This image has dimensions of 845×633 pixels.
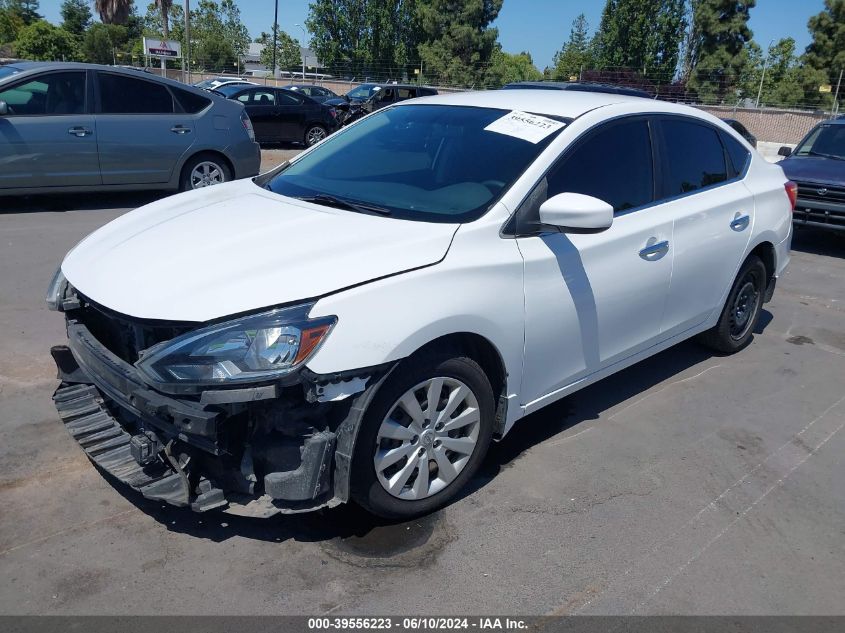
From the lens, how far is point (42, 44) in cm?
5119

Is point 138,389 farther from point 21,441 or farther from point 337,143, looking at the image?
point 337,143

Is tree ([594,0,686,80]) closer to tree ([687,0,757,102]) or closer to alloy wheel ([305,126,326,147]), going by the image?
tree ([687,0,757,102])

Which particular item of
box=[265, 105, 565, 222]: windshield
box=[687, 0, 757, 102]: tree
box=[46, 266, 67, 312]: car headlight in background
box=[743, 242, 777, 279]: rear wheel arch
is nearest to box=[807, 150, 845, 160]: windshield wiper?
box=[743, 242, 777, 279]: rear wheel arch

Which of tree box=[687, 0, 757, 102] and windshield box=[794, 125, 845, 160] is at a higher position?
tree box=[687, 0, 757, 102]

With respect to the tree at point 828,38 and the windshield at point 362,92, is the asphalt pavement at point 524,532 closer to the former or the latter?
the windshield at point 362,92

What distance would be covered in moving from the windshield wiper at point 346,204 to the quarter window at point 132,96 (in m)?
5.94

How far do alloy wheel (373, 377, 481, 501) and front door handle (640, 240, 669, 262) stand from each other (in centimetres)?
141

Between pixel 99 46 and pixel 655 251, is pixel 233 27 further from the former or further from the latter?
pixel 655 251

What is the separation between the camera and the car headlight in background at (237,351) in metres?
2.60

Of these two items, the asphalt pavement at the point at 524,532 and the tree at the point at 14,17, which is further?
the tree at the point at 14,17

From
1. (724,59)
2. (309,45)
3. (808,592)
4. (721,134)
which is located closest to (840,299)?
(721,134)

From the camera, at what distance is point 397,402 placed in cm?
291

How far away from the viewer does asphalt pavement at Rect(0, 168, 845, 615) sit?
277cm

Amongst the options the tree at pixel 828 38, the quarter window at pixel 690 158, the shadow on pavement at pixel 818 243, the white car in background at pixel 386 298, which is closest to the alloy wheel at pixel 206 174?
the white car in background at pixel 386 298
